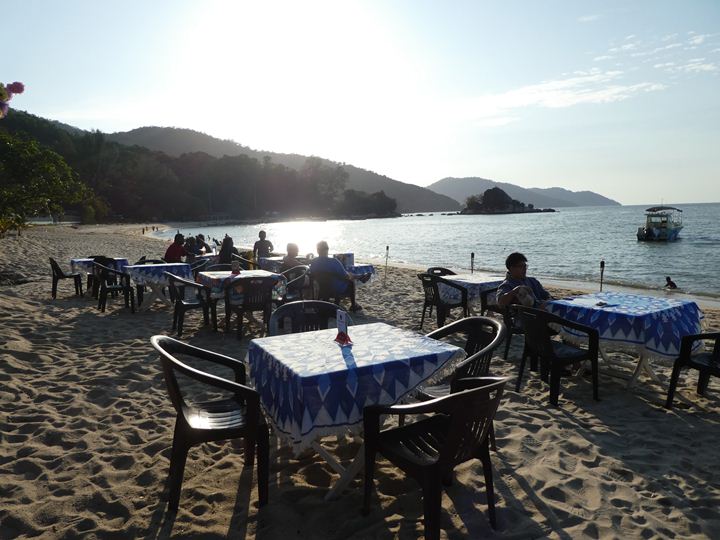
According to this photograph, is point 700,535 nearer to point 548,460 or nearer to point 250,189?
point 548,460

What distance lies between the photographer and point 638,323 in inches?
174

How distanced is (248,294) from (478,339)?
3.99 meters

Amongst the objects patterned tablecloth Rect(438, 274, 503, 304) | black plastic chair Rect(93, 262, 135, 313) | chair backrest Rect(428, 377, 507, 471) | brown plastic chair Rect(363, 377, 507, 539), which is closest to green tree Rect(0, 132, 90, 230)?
black plastic chair Rect(93, 262, 135, 313)

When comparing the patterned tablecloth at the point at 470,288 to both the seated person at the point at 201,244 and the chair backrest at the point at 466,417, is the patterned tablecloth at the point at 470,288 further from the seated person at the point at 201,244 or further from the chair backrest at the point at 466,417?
the seated person at the point at 201,244

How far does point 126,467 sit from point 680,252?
4146 centimetres

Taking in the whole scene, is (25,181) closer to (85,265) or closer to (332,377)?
(85,265)

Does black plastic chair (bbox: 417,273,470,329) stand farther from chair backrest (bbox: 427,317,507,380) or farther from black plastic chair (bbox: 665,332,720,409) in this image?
chair backrest (bbox: 427,317,507,380)

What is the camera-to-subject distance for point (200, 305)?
7.10 meters

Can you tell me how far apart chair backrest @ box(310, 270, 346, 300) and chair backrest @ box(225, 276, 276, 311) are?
629 millimetres

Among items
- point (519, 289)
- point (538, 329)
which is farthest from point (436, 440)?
point (519, 289)

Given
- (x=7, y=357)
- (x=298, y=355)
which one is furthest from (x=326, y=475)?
(x=7, y=357)

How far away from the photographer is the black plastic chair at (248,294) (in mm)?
6770

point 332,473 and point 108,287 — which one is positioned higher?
point 108,287

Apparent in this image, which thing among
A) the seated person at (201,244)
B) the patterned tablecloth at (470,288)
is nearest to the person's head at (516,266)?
the patterned tablecloth at (470,288)
